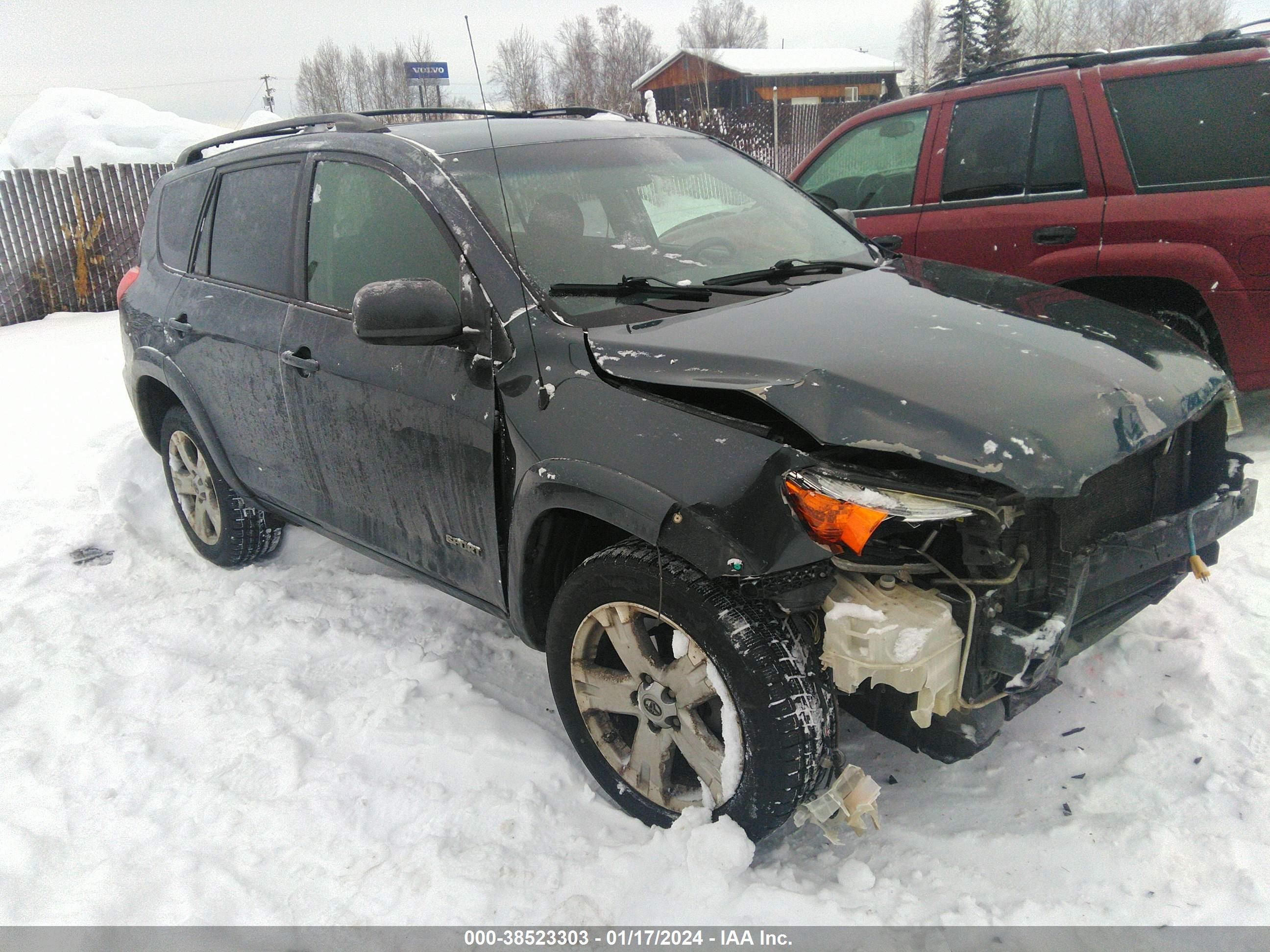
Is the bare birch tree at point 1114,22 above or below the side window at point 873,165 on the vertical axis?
above

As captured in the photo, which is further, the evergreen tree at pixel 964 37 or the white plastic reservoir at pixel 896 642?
the evergreen tree at pixel 964 37

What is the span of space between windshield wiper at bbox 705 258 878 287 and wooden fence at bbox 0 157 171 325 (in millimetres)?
10810

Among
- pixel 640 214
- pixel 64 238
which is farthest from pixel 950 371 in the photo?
pixel 64 238

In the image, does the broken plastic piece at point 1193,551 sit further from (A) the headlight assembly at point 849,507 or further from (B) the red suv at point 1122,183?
(B) the red suv at point 1122,183

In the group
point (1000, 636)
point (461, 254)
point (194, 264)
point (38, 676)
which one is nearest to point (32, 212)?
point (194, 264)

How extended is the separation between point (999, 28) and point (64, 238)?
38.8 m

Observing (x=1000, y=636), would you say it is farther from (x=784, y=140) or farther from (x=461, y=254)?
(x=784, y=140)

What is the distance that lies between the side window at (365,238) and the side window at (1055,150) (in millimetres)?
3601

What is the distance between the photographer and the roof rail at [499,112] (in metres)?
3.46

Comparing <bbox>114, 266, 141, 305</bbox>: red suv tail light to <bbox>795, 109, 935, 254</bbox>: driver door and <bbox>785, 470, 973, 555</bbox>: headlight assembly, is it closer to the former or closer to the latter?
<bbox>795, 109, 935, 254</bbox>: driver door

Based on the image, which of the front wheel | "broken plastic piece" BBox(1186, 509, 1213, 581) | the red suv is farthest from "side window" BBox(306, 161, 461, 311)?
"broken plastic piece" BBox(1186, 509, 1213, 581)

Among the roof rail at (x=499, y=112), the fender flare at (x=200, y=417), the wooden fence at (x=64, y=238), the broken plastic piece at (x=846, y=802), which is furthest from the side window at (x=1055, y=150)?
the wooden fence at (x=64, y=238)

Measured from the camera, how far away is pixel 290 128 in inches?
144

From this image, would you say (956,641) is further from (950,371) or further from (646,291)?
(646,291)
